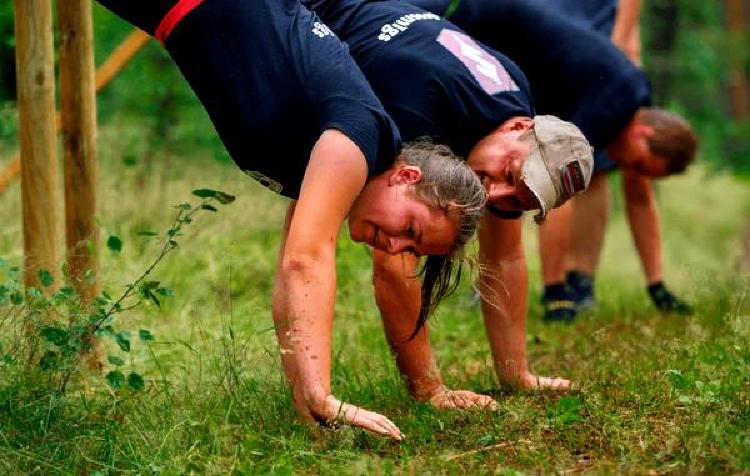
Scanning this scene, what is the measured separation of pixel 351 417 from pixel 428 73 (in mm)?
1132

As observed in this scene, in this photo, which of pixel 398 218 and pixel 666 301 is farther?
pixel 666 301

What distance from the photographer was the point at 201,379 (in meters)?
3.88

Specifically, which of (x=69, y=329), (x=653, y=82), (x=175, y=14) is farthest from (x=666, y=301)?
(x=653, y=82)

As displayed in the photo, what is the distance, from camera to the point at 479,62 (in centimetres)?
393

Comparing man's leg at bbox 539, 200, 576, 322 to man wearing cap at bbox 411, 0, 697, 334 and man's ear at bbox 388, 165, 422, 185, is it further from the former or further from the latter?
man's ear at bbox 388, 165, 422, 185

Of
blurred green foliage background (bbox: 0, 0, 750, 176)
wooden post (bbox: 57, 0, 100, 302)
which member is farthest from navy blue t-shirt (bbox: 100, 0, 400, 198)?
blurred green foliage background (bbox: 0, 0, 750, 176)

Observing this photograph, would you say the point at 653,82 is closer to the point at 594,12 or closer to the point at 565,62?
the point at 594,12

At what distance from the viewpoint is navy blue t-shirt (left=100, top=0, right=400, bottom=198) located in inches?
136

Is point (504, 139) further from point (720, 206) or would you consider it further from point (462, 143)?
point (720, 206)

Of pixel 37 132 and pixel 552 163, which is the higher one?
pixel 37 132

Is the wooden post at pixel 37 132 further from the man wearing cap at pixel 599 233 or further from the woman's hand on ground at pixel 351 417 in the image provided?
the man wearing cap at pixel 599 233

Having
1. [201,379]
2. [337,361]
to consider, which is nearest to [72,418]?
[201,379]

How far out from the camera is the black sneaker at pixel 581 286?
656 cm

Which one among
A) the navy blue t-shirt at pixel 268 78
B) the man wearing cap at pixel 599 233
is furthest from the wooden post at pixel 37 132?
the man wearing cap at pixel 599 233
